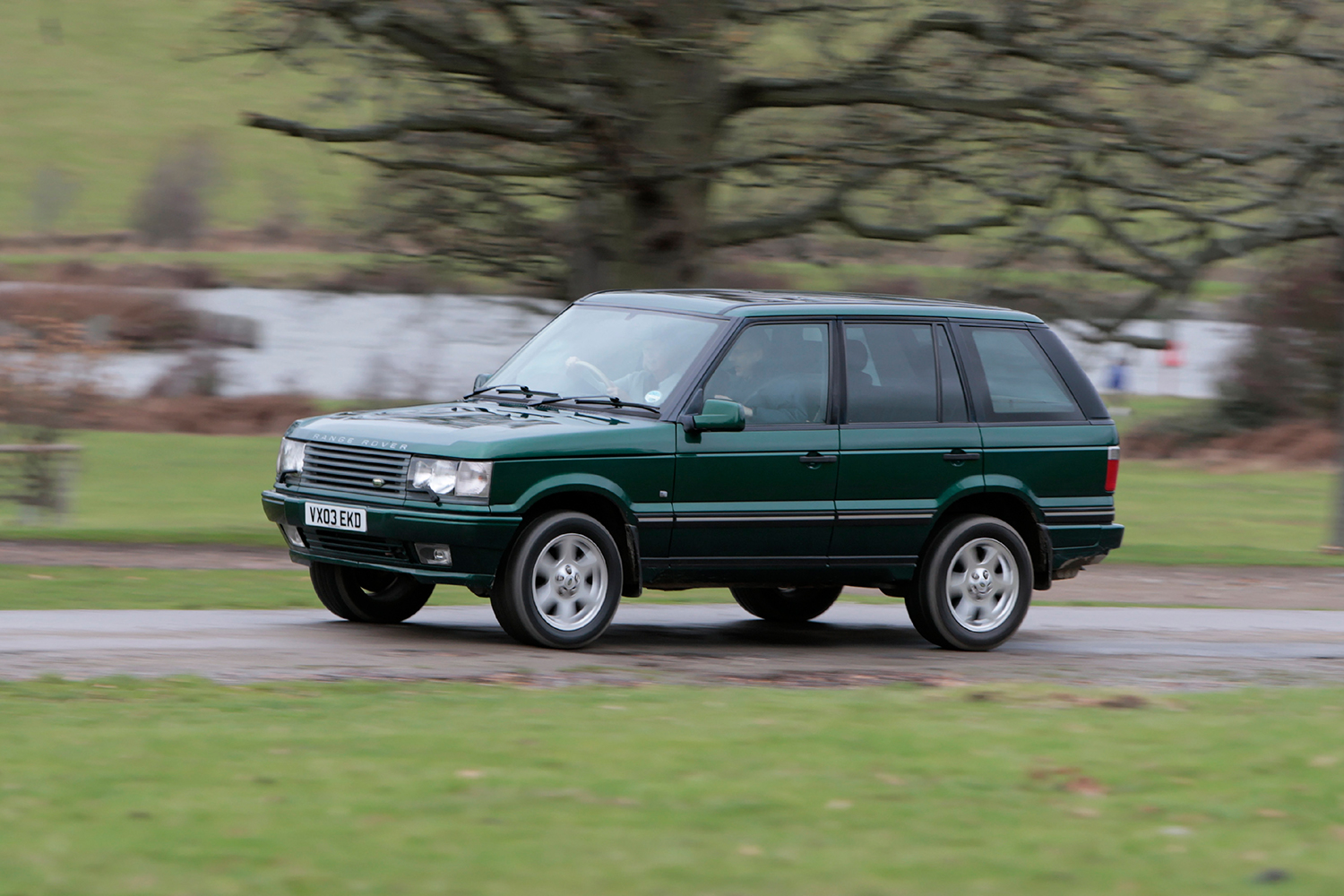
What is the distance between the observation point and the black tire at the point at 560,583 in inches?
388

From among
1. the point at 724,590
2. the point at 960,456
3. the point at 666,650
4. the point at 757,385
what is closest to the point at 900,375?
the point at 960,456

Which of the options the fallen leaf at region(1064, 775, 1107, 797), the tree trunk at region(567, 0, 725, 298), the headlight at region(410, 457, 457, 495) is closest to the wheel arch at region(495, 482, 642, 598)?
the headlight at region(410, 457, 457, 495)

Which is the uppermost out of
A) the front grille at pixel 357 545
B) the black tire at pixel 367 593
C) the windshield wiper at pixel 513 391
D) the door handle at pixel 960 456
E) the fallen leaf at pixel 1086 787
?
the windshield wiper at pixel 513 391

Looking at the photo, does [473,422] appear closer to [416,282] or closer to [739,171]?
[739,171]

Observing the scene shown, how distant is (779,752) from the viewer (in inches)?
275

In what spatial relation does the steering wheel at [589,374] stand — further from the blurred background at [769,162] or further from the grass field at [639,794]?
the blurred background at [769,162]

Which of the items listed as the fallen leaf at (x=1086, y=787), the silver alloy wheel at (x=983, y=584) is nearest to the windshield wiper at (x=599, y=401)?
the silver alloy wheel at (x=983, y=584)

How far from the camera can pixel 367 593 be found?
37.0 feet

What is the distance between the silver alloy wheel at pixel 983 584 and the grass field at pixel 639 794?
279 centimetres

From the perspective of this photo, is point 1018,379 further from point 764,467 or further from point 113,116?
point 113,116

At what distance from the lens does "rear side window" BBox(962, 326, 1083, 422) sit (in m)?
11.5

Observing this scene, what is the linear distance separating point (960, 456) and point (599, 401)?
85.7 inches

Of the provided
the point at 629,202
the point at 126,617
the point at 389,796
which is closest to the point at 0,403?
the point at 629,202

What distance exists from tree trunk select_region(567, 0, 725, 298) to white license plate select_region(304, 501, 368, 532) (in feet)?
22.6
